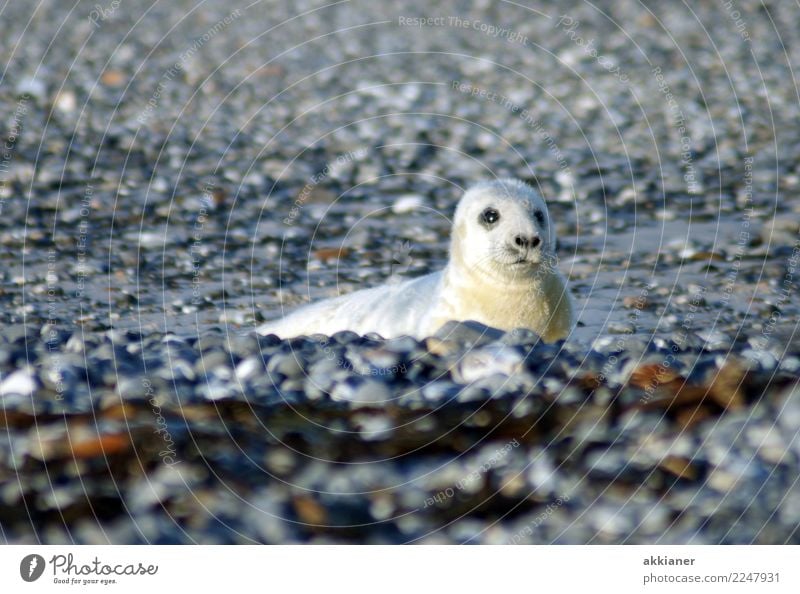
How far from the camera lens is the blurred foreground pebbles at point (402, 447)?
14.3 feet

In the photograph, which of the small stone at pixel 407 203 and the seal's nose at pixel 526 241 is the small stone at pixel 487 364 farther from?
the small stone at pixel 407 203

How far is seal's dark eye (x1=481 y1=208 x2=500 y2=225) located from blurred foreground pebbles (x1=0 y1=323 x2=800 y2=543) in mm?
664

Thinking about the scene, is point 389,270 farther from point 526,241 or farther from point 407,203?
point 526,241

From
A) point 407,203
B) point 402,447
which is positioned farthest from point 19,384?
point 407,203

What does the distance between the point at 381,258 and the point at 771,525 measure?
4377 mm

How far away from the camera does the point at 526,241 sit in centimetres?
548

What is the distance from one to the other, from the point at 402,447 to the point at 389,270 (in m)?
3.37

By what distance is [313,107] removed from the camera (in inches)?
500

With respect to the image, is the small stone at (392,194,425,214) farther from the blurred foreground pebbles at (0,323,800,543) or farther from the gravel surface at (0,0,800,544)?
the blurred foreground pebbles at (0,323,800,543)
